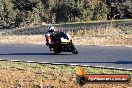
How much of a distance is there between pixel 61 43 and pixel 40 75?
627 cm

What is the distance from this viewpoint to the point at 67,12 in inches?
3177

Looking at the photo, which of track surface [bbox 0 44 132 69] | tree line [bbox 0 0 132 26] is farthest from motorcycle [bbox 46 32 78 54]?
tree line [bbox 0 0 132 26]

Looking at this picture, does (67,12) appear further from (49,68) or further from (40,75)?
(40,75)

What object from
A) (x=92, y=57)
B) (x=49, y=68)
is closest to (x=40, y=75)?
(x=49, y=68)

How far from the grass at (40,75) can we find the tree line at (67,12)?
5894 centimetres

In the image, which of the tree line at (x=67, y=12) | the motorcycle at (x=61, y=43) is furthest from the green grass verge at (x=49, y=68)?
the tree line at (x=67, y=12)

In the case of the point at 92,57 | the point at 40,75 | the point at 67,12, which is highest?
the point at 40,75

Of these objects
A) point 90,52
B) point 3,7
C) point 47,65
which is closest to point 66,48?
point 90,52

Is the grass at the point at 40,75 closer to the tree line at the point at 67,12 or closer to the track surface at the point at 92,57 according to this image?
the track surface at the point at 92,57

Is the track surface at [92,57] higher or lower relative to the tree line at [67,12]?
higher

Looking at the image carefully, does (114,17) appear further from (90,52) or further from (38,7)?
(90,52)

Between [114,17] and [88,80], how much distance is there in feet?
231

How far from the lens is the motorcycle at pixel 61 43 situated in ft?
71.2

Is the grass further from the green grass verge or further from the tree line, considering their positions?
the tree line
